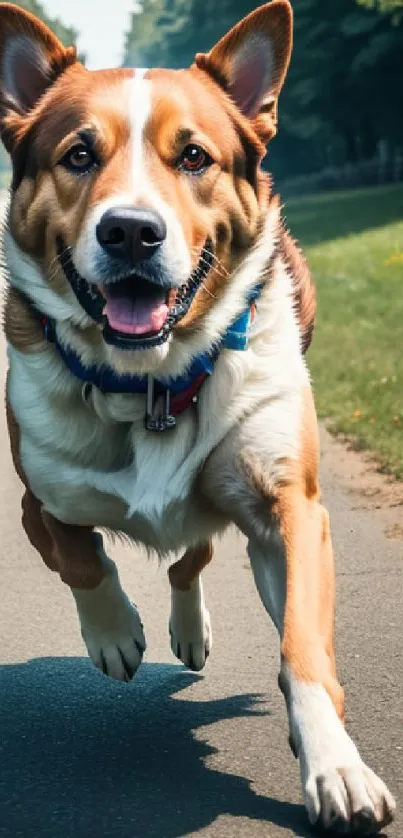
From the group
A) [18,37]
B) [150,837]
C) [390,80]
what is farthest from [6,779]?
[390,80]

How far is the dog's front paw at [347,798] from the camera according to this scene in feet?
12.8

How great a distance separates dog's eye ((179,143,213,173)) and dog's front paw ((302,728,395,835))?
6.08 feet

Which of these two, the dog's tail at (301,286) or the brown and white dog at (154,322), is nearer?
the brown and white dog at (154,322)

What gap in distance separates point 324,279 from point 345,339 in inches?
307

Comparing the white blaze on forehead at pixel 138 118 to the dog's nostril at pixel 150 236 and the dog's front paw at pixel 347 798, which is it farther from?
the dog's front paw at pixel 347 798

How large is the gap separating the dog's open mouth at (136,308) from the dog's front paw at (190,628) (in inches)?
57.3

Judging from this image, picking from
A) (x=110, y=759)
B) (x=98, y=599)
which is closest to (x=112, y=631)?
(x=98, y=599)

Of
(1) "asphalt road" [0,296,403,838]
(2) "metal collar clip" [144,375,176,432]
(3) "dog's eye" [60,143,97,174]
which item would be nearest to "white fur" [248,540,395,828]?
(1) "asphalt road" [0,296,403,838]

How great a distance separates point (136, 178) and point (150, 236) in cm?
21

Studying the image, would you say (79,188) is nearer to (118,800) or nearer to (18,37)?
(18,37)

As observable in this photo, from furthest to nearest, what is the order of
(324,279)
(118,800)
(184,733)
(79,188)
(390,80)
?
1. (390,80)
2. (324,279)
3. (184,733)
4. (79,188)
5. (118,800)

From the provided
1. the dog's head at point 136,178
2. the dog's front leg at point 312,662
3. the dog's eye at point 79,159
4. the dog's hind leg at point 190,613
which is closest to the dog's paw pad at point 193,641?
the dog's hind leg at point 190,613

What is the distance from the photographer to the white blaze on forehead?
15.1ft

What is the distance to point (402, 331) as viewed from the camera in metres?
15.3
